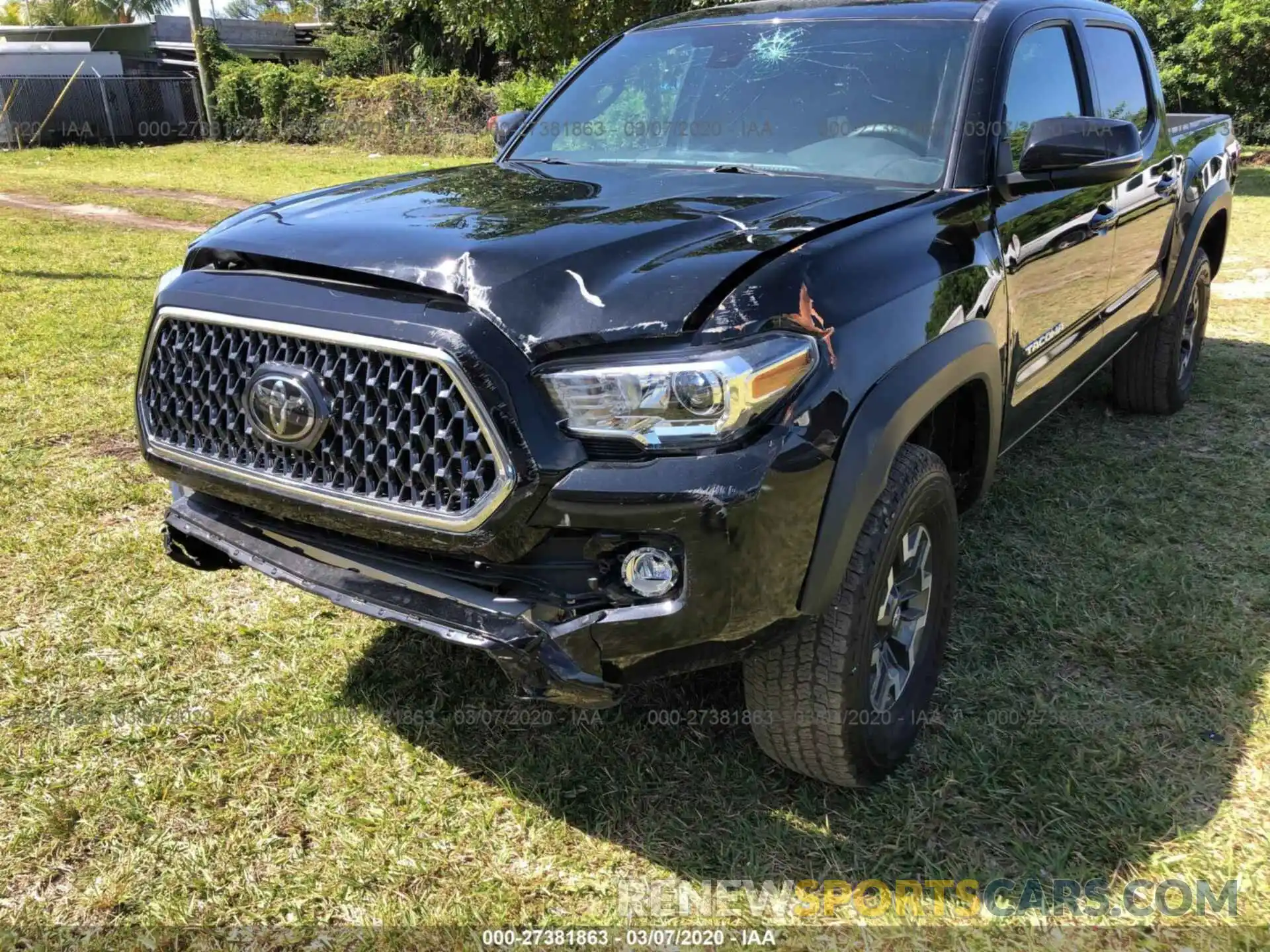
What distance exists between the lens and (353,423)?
6.70 feet

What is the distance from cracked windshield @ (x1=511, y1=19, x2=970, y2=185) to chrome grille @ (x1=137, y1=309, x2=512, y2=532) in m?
1.47

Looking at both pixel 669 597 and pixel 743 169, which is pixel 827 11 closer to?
pixel 743 169

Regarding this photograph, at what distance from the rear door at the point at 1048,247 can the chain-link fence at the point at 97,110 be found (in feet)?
82.7

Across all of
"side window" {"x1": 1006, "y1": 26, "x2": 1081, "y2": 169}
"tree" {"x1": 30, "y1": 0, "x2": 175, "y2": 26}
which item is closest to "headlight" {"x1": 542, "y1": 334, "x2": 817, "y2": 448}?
"side window" {"x1": 1006, "y1": 26, "x2": 1081, "y2": 169}

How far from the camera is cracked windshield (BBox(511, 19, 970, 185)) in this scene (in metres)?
2.91

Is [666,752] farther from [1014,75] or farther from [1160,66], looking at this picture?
[1160,66]

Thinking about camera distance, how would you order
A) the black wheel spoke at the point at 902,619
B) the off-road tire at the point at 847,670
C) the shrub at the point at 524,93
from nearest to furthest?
the off-road tire at the point at 847,670 < the black wheel spoke at the point at 902,619 < the shrub at the point at 524,93

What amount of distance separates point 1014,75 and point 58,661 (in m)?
3.46

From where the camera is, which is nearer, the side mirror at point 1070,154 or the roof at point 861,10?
the side mirror at point 1070,154

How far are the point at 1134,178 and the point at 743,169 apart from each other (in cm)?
185

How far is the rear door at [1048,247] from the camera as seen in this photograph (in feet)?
9.54

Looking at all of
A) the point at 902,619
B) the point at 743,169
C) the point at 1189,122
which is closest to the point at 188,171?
the point at 1189,122

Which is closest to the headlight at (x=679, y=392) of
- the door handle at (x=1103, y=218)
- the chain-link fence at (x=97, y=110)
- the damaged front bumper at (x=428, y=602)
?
the damaged front bumper at (x=428, y=602)

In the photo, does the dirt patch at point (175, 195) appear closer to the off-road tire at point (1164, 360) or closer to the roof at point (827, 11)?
the roof at point (827, 11)
